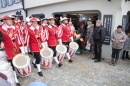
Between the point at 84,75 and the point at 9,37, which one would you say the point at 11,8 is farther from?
the point at 84,75

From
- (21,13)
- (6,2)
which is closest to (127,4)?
(21,13)

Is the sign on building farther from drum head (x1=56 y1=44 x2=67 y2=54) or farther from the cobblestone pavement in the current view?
drum head (x1=56 y1=44 x2=67 y2=54)

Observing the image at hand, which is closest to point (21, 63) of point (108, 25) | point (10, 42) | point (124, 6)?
point (10, 42)

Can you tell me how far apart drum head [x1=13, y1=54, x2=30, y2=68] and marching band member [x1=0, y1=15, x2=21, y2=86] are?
0.55ft

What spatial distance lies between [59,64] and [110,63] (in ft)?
6.46

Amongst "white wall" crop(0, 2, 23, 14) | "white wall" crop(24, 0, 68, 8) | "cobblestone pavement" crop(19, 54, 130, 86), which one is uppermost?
"white wall" crop(0, 2, 23, 14)

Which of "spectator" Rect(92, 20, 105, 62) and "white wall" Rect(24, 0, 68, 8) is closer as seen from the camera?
"spectator" Rect(92, 20, 105, 62)

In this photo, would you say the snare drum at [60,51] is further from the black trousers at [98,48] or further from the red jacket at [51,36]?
the black trousers at [98,48]

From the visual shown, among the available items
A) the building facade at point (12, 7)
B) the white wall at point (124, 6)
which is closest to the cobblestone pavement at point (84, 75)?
the white wall at point (124, 6)

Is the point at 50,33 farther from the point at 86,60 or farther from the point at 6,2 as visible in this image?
the point at 6,2

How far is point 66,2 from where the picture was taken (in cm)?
763

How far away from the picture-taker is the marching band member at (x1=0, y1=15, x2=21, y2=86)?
343cm

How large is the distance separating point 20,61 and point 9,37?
672 mm

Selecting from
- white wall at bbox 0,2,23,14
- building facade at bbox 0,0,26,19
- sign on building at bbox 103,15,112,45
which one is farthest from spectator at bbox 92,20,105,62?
white wall at bbox 0,2,23,14
